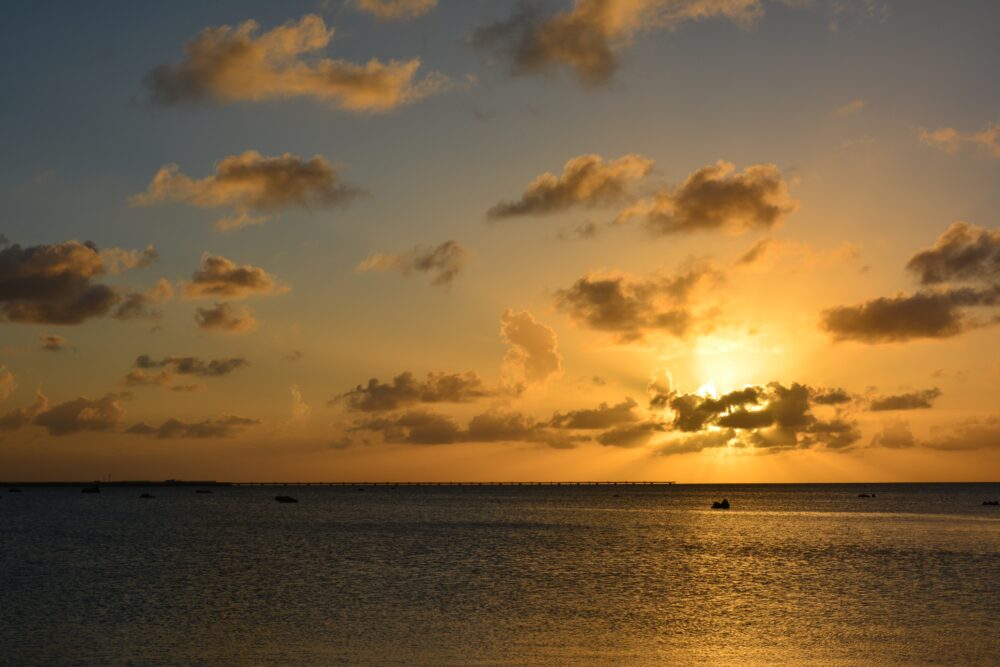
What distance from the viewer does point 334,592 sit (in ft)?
221

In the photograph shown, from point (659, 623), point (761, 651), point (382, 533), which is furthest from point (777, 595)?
point (382, 533)

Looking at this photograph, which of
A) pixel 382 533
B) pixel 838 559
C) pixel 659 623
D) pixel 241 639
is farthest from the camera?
pixel 382 533

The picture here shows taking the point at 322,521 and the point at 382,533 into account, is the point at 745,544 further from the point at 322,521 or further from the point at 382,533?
the point at 322,521

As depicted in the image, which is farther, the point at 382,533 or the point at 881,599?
the point at 382,533

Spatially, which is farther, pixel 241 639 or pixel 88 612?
pixel 88 612

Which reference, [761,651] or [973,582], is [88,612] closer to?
[761,651]

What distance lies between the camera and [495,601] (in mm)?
62938

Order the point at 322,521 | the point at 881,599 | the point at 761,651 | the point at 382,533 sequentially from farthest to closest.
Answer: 1. the point at 322,521
2. the point at 382,533
3. the point at 881,599
4. the point at 761,651

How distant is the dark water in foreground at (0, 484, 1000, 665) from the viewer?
45969 mm

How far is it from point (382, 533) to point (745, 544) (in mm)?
51033

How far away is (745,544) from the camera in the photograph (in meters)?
117

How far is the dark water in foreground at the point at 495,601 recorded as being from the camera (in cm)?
4597

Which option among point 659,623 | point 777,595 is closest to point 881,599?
point 777,595

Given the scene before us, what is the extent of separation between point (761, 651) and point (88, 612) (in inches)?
1568
